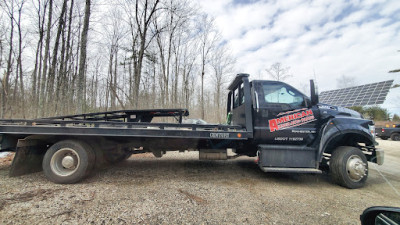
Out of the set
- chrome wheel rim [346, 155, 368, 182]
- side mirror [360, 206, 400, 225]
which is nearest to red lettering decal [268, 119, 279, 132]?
chrome wheel rim [346, 155, 368, 182]

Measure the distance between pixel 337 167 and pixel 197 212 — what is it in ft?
10.2

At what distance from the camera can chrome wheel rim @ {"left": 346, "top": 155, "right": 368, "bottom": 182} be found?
3.70 metres

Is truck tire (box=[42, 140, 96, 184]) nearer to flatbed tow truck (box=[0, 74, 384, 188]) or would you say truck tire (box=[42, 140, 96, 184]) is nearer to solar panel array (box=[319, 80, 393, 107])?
flatbed tow truck (box=[0, 74, 384, 188])

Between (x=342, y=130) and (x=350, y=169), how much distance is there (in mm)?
800

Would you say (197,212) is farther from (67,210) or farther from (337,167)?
(337,167)

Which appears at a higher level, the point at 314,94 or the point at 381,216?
the point at 314,94

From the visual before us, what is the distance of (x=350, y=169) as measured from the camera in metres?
3.72

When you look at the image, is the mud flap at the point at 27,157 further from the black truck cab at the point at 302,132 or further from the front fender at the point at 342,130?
the front fender at the point at 342,130

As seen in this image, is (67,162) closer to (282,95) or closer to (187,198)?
(187,198)

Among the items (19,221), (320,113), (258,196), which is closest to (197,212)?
(258,196)

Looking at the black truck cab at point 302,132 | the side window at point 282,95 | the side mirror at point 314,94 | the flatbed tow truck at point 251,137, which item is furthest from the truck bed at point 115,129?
the side mirror at point 314,94

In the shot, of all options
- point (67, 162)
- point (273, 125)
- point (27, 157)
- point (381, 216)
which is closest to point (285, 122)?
point (273, 125)

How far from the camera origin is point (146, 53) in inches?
690

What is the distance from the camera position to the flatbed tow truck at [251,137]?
11.8ft
